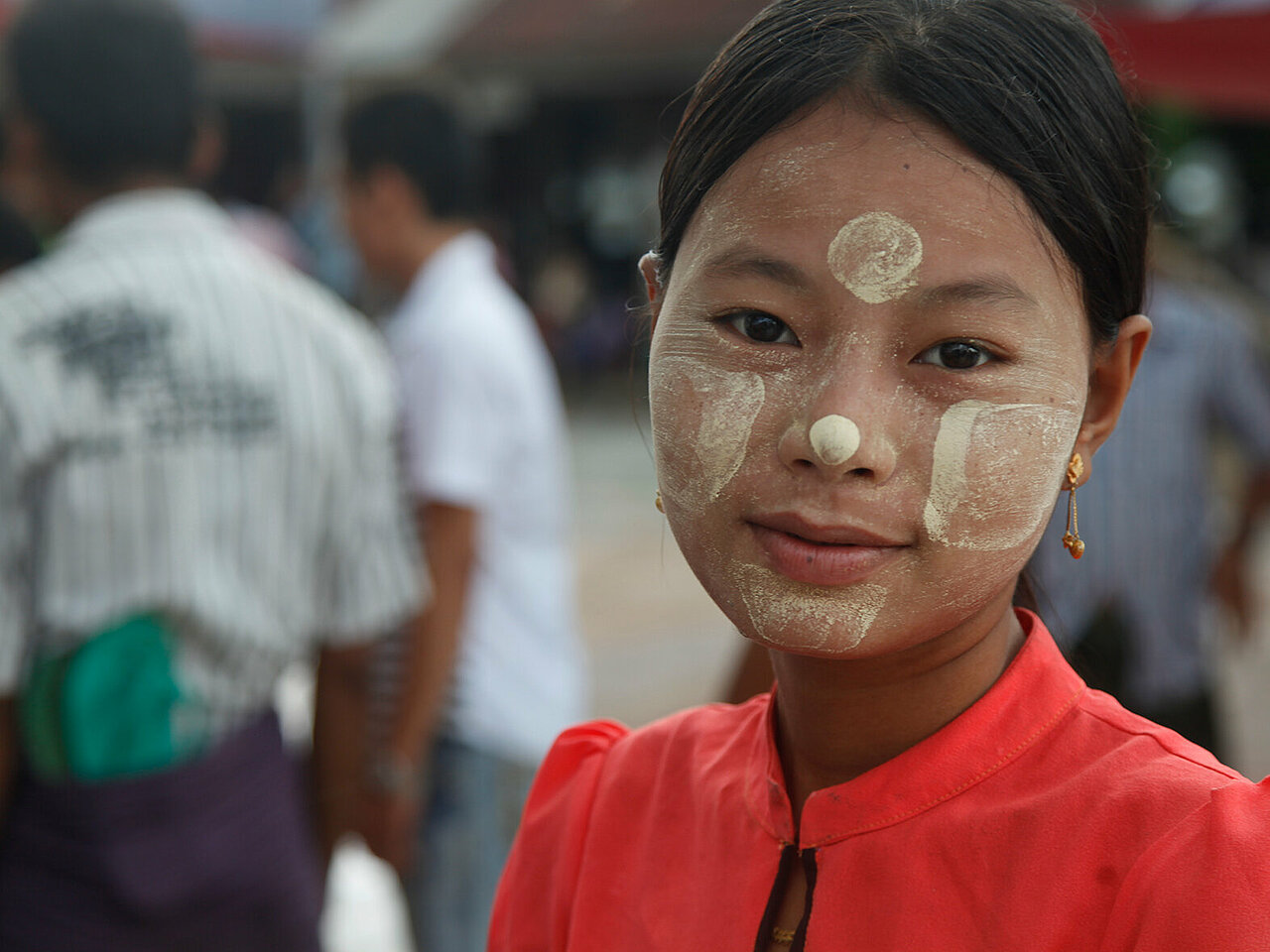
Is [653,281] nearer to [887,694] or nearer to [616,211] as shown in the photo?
[887,694]

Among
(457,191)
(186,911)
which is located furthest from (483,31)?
(186,911)

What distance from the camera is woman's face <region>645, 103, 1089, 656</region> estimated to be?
1043mm

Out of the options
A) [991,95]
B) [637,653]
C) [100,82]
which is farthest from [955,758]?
[637,653]

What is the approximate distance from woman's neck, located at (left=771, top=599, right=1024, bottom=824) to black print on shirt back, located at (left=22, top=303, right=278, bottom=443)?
1.30 meters

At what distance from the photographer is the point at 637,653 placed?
6.13 metres

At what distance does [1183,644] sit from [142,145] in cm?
272

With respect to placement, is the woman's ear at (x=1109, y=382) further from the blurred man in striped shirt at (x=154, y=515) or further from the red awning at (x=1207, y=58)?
the red awning at (x=1207, y=58)

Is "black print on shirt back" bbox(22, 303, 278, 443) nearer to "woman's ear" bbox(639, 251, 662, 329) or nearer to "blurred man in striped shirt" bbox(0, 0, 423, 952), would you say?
"blurred man in striped shirt" bbox(0, 0, 423, 952)

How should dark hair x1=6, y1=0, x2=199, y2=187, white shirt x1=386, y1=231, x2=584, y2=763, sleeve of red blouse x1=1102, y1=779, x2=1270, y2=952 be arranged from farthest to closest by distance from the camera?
white shirt x1=386, y1=231, x2=584, y2=763 < dark hair x1=6, y1=0, x2=199, y2=187 < sleeve of red blouse x1=1102, y1=779, x2=1270, y2=952

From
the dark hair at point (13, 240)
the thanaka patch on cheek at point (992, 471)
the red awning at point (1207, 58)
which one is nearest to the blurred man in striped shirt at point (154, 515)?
the dark hair at point (13, 240)

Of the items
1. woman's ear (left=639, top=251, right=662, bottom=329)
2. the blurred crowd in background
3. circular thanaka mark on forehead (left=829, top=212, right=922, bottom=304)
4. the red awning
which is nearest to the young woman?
circular thanaka mark on forehead (left=829, top=212, right=922, bottom=304)

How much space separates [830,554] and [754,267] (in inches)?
9.8

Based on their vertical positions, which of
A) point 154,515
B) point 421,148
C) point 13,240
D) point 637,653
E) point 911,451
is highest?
point 911,451

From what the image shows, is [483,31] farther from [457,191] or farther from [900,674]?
[900,674]
